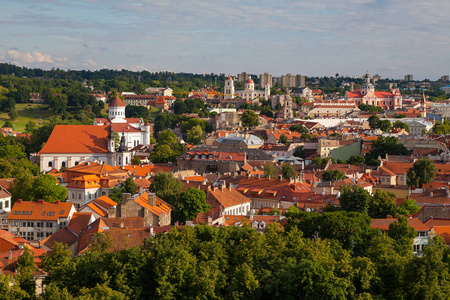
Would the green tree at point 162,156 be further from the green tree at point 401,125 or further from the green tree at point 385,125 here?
the green tree at point 385,125

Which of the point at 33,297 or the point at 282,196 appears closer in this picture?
the point at 33,297

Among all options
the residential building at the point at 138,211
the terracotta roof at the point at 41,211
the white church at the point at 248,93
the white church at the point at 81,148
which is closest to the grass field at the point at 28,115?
the white church at the point at 81,148

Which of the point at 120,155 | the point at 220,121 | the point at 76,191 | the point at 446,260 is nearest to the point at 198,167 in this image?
the point at 120,155

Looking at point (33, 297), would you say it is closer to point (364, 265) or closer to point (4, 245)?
point (4, 245)

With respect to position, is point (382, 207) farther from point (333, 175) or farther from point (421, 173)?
point (421, 173)

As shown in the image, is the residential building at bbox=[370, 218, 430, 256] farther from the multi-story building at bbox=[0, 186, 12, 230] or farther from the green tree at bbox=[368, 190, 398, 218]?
the multi-story building at bbox=[0, 186, 12, 230]

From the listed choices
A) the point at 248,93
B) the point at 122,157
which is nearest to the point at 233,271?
the point at 122,157

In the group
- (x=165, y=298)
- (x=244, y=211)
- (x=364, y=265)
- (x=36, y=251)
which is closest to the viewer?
(x=165, y=298)

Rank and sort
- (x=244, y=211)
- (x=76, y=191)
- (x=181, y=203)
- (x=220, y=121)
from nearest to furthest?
1. (x=181, y=203)
2. (x=244, y=211)
3. (x=76, y=191)
4. (x=220, y=121)
